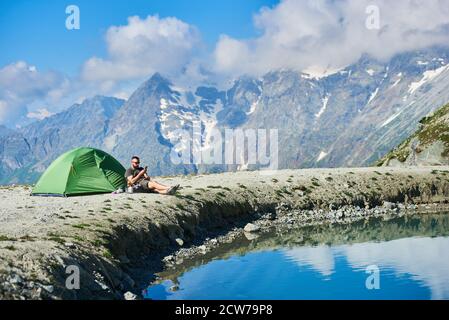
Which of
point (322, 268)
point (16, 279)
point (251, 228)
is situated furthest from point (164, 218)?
point (16, 279)

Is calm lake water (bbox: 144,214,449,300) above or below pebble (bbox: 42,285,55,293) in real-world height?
below

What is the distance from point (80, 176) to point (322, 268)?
85.9 feet

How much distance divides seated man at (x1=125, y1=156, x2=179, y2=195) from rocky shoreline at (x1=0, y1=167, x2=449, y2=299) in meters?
1.52

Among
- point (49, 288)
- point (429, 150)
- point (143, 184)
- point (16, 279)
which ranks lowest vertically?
point (49, 288)

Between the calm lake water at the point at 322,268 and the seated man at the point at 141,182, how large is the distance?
8300 mm

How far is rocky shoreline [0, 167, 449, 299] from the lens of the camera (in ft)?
80.9

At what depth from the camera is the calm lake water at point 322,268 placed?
2747cm

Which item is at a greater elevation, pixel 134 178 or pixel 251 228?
pixel 134 178

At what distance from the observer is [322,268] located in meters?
33.4

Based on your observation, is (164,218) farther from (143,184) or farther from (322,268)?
(322,268)

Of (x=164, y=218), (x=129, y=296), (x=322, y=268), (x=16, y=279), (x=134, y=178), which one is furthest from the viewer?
(x=134, y=178)

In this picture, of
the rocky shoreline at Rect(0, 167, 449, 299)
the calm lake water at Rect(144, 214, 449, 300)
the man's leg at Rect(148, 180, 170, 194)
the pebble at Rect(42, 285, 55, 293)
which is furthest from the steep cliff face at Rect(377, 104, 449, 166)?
the pebble at Rect(42, 285, 55, 293)

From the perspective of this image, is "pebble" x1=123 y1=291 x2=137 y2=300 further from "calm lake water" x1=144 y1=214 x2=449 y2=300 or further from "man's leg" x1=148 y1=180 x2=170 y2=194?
"man's leg" x1=148 y1=180 x2=170 y2=194
